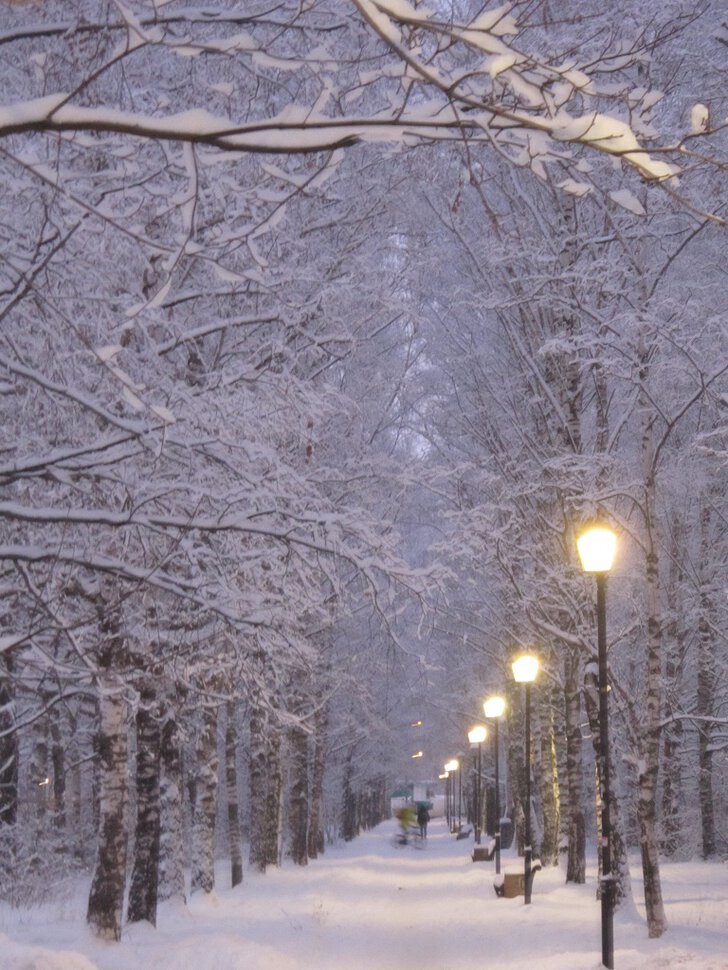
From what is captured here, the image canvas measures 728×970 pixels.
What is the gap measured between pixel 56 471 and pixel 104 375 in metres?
1.50

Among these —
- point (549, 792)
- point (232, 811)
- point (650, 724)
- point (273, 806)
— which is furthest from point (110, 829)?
point (549, 792)

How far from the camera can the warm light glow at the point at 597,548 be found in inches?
443

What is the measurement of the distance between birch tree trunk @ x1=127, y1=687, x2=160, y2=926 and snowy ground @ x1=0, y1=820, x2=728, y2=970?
361 mm

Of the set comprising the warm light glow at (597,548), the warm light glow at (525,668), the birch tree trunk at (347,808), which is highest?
the warm light glow at (597,548)

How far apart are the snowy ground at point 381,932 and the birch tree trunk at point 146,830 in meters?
0.36

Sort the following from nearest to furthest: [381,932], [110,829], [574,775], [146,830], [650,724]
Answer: [110,829]
[650,724]
[146,830]
[381,932]
[574,775]

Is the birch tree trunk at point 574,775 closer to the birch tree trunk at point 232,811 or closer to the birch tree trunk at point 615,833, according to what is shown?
the birch tree trunk at point 615,833

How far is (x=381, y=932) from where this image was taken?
16734 millimetres

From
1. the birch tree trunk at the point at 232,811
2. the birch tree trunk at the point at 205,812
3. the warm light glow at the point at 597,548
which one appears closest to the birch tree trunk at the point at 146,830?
the birch tree trunk at the point at 205,812

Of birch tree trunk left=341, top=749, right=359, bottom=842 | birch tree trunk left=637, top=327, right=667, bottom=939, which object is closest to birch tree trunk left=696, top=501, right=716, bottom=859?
birch tree trunk left=637, top=327, right=667, bottom=939

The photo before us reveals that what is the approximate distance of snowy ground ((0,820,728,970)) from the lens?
11648 millimetres

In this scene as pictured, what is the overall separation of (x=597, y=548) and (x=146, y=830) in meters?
7.56

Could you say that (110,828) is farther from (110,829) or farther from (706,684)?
(706,684)

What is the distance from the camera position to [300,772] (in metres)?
33.9
